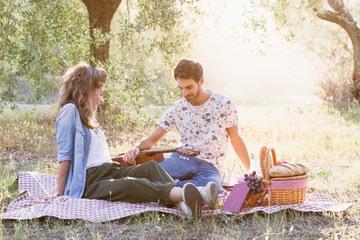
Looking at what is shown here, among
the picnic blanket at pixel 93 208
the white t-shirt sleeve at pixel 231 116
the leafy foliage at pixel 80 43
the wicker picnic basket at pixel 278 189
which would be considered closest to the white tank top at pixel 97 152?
the picnic blanket at pixel 93 208

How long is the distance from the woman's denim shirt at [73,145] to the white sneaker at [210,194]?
1260mm

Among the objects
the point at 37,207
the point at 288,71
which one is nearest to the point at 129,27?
the point at 37,207

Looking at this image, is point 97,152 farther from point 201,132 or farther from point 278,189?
point 278,189

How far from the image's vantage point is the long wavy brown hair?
4258 mm

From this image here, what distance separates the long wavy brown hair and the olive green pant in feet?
1.64

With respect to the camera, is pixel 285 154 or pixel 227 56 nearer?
pixel 285 154

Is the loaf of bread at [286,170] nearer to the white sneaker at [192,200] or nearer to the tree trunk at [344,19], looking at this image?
the white sneaker at [192,200]

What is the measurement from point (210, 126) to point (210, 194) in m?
1.18

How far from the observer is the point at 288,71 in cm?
2900

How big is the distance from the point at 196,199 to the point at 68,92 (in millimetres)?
1737

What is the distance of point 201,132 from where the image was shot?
15.5 feet

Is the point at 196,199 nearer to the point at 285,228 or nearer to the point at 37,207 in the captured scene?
the point at 285,228

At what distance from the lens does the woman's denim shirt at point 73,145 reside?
4.14 meters

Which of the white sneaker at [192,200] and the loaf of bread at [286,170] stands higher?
the loaf of bread at [286,170]
